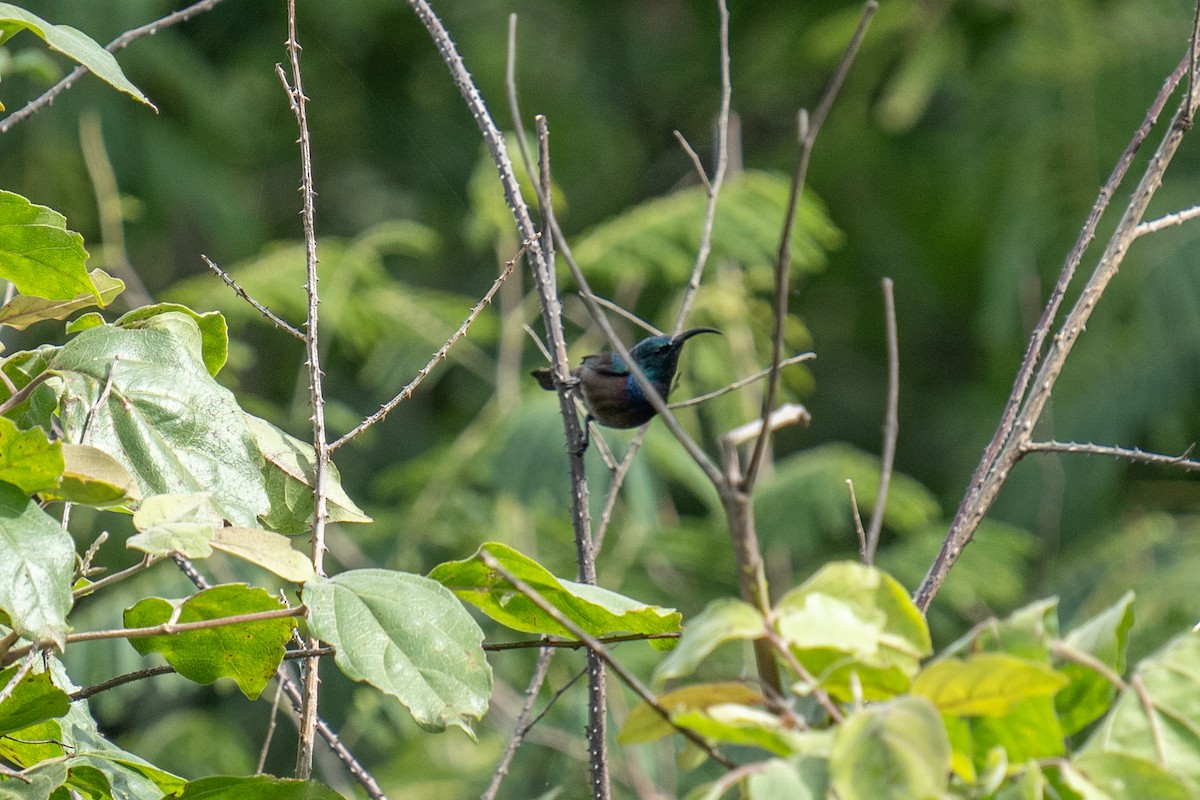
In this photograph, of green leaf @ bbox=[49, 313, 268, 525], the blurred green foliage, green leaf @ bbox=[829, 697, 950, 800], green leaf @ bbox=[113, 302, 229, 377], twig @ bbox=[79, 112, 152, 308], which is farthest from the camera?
the blurred green foliage

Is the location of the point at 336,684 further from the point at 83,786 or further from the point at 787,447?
the point at 83,786

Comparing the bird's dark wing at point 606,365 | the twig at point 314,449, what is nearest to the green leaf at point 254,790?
the twig at point 314,449

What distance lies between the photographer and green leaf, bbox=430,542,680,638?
1138mm

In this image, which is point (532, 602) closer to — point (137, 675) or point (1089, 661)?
point (137, 675)

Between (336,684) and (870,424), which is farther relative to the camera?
(870,424)

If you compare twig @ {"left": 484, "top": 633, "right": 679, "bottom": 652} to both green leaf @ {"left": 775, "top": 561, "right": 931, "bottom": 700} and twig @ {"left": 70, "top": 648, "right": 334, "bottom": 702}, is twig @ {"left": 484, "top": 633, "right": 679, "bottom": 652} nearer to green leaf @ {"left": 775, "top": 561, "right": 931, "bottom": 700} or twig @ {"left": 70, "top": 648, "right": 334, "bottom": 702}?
twig @ {"left": 70, "top": 648, "right": 334, "bottom": 702}

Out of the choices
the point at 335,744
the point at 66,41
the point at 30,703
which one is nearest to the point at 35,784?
the point at 30,703

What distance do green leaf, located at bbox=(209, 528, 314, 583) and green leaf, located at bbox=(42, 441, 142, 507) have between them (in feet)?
0.30

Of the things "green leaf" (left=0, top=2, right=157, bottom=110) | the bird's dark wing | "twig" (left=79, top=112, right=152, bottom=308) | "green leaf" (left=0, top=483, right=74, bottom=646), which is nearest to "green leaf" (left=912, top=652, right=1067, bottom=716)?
"green leaf" (left=0, top=483, right=74, bottom=646)

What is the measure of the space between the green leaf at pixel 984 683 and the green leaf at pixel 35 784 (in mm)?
722

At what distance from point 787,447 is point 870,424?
1.93 ft

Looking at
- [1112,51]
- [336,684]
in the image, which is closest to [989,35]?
[1112,51]

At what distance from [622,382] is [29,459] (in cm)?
268

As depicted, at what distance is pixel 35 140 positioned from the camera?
7457 millimetres
